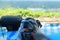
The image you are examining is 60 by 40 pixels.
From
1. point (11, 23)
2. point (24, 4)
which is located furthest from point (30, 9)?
point (11, 23)

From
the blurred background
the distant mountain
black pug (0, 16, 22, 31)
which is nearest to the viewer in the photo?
black pug (0, 16, 22, 31)

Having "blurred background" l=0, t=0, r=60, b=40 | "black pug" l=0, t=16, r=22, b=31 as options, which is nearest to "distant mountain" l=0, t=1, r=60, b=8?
"blurred background" l=0, t=0, r=60, b=40

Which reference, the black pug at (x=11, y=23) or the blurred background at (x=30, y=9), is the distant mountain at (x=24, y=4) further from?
the black pug at (x=11, y=23)

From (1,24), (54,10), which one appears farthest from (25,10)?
(1,24)

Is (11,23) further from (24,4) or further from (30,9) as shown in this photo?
(24,4)

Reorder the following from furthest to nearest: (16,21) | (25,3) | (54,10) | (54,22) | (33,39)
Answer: (25,3), (54,10), (54,22), (16,21), (33,39)

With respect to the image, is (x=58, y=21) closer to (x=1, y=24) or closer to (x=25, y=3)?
(x=25, y=3)

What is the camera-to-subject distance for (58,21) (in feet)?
19.7

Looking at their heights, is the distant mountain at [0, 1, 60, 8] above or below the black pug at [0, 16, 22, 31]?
above

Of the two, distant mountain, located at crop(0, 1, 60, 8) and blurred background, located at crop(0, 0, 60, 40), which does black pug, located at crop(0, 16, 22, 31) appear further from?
distant mountain, located at crop(0, 1, 60, 8)

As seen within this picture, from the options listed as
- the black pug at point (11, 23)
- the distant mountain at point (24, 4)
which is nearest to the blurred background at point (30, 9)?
the distant mountain at point (24, 4)

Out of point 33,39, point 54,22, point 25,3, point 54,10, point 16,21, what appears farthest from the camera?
point 25,3

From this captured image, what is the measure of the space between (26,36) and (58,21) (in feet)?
17.7

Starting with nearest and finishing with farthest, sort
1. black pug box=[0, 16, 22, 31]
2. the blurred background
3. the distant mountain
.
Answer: black pug box=[0, 16, 22, 31] < the blurred background < the distant mountain
